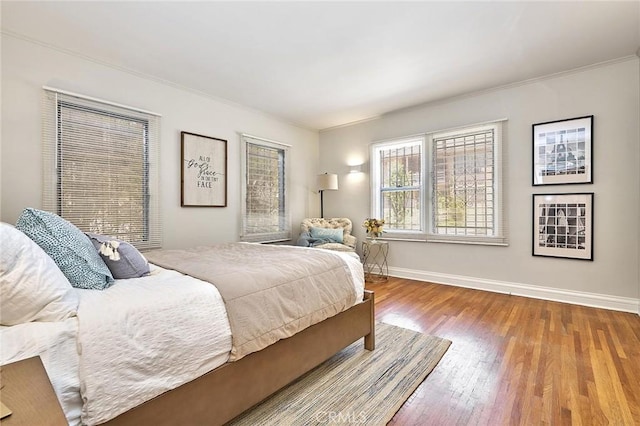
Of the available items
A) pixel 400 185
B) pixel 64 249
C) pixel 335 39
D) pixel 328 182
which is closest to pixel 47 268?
pixel 64 249

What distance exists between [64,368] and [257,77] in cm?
319

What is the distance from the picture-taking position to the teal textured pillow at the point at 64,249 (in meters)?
1.25

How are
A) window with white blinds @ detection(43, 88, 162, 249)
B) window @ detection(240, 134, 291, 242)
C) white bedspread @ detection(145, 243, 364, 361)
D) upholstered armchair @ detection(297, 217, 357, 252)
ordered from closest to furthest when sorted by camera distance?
1. white bedspread @ detection(145, 243, 364, 361)
2. window with white blinds @ detection(43, 88, 162, 249)
3. window @ detection(240, 134, 291, 242)
4. upholstered armchair @ detection(297, 217, 357, 252)

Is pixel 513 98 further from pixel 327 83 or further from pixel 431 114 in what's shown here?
pixel 327 83

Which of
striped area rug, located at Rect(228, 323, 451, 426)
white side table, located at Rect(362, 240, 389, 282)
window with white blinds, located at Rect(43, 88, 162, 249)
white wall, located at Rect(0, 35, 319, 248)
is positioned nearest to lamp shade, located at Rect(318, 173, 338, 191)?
white wall, located at Rect(0, 35, 319, 248)

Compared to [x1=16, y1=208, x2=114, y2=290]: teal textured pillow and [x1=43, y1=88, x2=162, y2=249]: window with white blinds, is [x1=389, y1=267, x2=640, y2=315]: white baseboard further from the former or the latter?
[x1=16, y1=208, x2=114, y2=290]: teal textured pillow

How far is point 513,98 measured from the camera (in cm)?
365

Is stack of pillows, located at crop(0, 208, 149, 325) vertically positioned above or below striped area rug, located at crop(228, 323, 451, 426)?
above

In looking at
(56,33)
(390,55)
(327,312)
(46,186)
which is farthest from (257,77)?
(327,312)

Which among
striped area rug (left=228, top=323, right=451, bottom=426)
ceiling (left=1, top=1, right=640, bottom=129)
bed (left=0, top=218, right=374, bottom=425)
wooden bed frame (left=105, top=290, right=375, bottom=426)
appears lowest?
striped area rug (left=228, top=323, right=451, bottom=426)

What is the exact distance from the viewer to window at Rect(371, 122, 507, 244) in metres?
3.84

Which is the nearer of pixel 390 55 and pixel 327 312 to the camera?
pixel 327 312

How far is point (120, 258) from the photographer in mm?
1517

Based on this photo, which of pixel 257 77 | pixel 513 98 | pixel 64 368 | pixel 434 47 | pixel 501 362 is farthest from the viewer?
pixel 513 98
